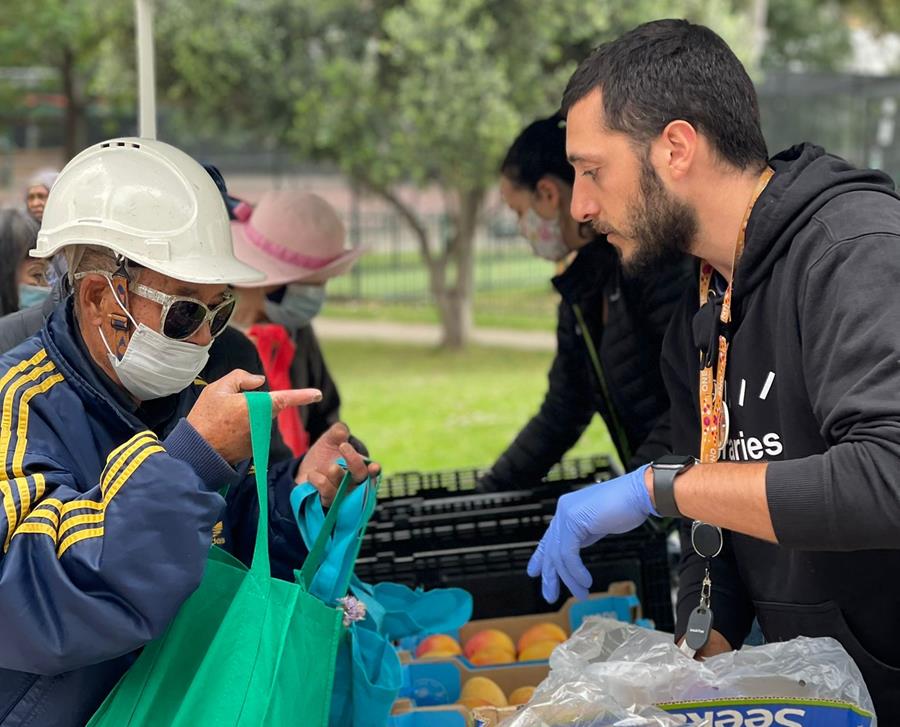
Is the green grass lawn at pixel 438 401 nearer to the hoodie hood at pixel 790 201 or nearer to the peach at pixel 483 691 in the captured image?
the peach at pixel 483 691

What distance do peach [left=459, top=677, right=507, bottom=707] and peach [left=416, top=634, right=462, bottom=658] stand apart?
179 mm

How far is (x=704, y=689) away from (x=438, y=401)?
914 cm

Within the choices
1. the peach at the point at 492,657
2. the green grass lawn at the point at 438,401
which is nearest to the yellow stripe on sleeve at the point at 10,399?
the peach at the point at 492,657

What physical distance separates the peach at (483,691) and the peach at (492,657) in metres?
0.12

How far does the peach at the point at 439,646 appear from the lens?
2.95m

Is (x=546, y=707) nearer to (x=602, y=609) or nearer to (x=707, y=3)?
(x=602, y=609)

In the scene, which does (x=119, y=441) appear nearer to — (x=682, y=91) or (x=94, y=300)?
(x=94, y=300)

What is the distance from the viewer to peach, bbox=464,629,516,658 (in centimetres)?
296

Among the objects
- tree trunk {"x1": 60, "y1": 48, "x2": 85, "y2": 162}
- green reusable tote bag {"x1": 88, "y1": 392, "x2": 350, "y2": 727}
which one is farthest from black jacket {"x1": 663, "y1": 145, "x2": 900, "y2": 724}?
tree trunk {"x1": 60, "y1": 48, "x2": 85, "y2": 162}

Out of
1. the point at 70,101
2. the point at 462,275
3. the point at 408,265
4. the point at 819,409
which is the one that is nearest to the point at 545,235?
the point at 819,409

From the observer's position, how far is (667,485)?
6.23 ft

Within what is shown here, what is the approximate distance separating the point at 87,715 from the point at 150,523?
0.42 metres

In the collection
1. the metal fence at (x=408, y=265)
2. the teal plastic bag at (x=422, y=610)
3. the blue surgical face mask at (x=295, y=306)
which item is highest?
the blue surgical face mask at (x=295, y=306)

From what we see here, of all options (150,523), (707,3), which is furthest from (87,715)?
(707,3)
